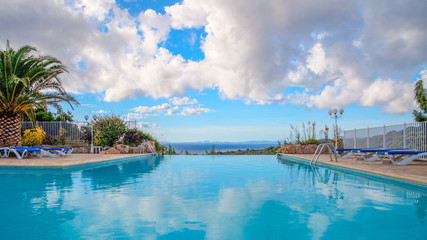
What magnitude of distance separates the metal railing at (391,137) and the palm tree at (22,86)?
53.4ft

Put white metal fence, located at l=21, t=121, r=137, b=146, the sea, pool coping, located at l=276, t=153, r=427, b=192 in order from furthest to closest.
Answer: the sea
white metal fence, located at l=21, t=121, r=137, b=146
pool coping, located at l=276, t=153, r=427, b=192

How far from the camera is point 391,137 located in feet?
43.2

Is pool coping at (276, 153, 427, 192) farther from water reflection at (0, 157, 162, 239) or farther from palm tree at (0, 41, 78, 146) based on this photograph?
palm tree at (0, 41, 78, 146)

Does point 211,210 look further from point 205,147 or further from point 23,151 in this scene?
point 205,147

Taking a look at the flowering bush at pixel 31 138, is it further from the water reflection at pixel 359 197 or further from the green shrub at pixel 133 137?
the water reflection at pixel 359 197

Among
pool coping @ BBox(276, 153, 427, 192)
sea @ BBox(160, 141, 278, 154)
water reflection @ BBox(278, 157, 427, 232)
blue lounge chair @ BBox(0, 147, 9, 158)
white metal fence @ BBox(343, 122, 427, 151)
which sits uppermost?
white metal fence @ BBox(343, 122, 427, 151)

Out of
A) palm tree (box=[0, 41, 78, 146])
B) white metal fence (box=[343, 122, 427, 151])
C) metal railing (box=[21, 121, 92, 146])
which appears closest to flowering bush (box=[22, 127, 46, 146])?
palm tree (box=[0, 41, 78, 146])

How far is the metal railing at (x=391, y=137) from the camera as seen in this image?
1152 centimetres

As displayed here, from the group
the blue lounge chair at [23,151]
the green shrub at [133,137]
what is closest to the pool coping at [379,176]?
the blue lounge chair at [23,151]

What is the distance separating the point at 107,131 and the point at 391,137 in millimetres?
16178

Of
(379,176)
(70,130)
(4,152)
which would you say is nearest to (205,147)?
(70,130)

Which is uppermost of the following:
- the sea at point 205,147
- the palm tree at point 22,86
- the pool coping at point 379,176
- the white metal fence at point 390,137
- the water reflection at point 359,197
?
the palm tree at point 22,86

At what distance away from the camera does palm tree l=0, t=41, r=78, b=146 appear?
11.5 metres

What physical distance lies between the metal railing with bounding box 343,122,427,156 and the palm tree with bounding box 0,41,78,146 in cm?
1627
